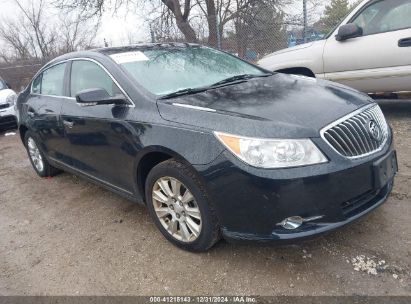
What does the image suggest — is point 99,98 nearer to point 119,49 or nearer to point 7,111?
point 119,49

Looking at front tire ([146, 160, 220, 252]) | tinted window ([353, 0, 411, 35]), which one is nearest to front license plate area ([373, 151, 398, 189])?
front tire ([146, 160, 220, 252])

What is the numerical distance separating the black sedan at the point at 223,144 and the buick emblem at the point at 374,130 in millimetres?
13

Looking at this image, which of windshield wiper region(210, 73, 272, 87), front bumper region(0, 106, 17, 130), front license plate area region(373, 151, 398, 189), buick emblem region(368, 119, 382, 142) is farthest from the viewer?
front bumper region(0, 106, 17, 130)

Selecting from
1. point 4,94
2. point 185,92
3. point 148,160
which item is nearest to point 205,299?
point 148,160

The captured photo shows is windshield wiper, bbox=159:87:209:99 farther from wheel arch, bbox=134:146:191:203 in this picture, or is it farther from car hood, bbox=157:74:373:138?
wheel arch, bbox=134:146:191:203

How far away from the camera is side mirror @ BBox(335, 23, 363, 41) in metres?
5.12

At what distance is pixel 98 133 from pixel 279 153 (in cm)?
175

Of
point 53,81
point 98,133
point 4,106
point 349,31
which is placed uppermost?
point 349,31

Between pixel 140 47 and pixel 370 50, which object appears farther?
pixel 370 50

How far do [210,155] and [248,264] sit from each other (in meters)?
0.87

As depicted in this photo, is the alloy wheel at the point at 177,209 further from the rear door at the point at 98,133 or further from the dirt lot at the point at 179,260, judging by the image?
the rear door at the point at 98,133

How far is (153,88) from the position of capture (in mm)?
3104

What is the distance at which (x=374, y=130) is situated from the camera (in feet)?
8.82

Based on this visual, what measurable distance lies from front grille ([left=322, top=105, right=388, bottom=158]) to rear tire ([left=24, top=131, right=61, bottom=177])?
3.78m
